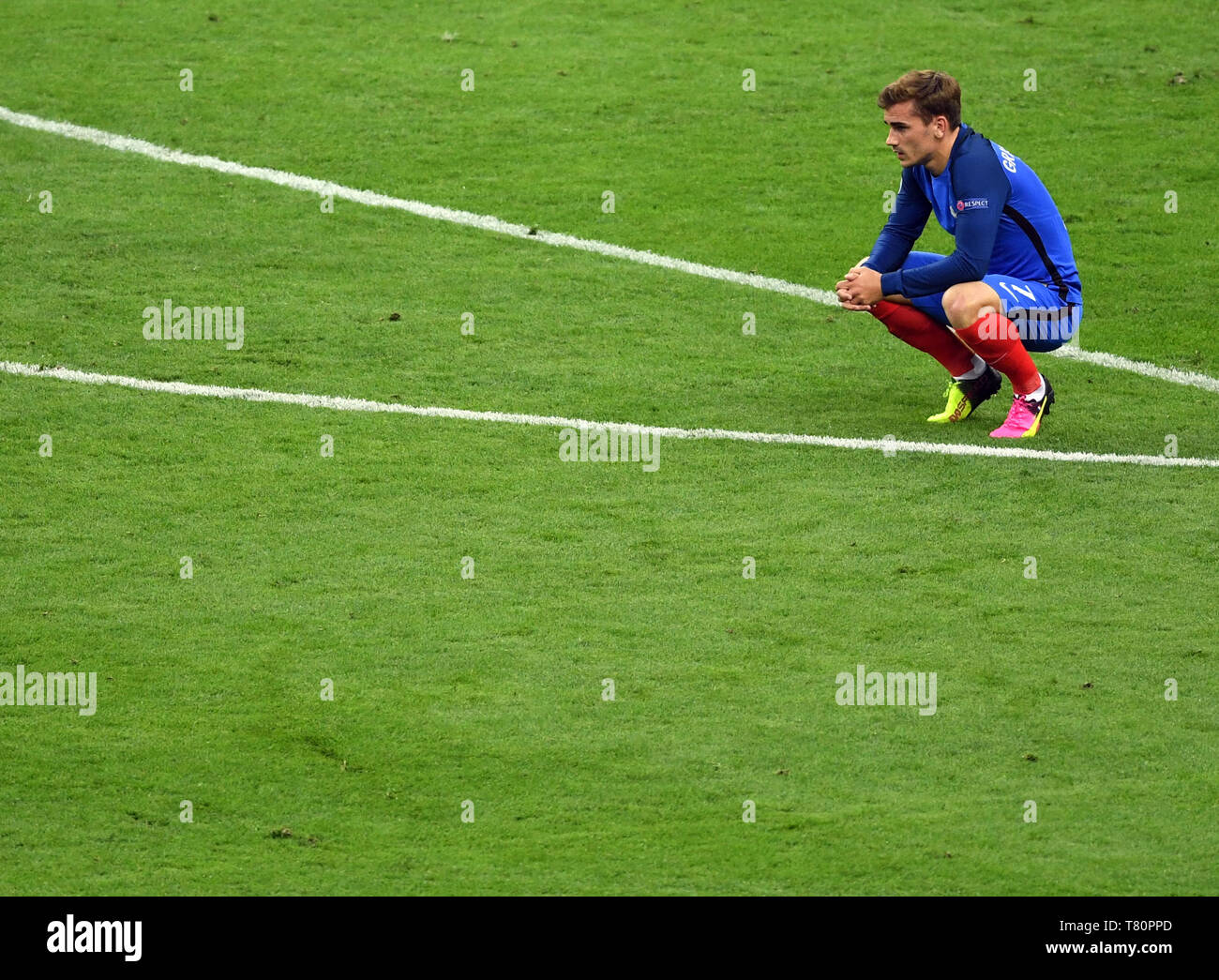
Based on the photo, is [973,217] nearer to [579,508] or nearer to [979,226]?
[979,226]

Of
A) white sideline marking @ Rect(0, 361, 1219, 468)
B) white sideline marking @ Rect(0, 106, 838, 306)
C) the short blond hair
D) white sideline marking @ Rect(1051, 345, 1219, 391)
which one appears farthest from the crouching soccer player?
white sideline marking @ Rect(0, 106, 838, 306)

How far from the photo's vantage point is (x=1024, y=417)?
8570 mm

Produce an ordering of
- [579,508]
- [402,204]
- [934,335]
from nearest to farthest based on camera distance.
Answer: [579,508] → [934,335] → [402,204]

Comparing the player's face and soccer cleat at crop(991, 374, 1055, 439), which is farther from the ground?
the player's face

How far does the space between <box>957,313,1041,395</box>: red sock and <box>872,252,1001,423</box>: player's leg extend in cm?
23

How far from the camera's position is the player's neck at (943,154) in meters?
8.20

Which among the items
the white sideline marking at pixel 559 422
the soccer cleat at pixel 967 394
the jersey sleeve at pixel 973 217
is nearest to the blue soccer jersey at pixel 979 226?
the jersey sleeve at pixel 973 217

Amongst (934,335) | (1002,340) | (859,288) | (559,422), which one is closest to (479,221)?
(559,422)

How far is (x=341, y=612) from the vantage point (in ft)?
22.6

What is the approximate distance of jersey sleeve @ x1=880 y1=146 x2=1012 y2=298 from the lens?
811 centimetres

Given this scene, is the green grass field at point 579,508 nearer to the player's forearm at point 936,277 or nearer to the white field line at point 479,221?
the white field line at point 479,221

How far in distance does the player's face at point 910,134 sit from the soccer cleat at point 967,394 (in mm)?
1165

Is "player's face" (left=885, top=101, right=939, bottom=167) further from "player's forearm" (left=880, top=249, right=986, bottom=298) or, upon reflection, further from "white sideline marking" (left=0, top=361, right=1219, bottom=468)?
"white sideline marking" (left=0, top=361, right=1219, bottom=468)

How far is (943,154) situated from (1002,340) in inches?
35.9
